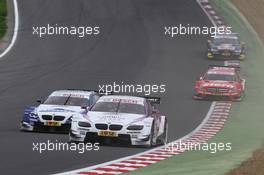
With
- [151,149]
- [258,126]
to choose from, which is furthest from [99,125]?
[258,126]

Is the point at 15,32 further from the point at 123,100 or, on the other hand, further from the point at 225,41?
the point at 123,100

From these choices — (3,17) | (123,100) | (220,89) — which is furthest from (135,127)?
(3,17)

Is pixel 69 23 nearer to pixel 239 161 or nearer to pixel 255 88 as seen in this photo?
pixel 255 88

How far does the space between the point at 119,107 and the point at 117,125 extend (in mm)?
1508

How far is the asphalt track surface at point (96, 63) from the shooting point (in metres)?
22.3

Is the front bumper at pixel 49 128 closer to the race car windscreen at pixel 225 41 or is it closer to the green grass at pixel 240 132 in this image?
the green grass at pixel 240 132

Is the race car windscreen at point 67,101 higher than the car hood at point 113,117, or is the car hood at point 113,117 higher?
the race car windscreen at point 67,101

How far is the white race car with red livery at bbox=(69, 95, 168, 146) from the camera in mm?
22984

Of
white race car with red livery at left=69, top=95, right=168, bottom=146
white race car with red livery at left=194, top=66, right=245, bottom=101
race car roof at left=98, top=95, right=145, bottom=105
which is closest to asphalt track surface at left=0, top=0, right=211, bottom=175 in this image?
white race car with red livery at left=69, top=95, right=168, bottom=146

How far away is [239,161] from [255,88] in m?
20.7

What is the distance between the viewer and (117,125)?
2303cm

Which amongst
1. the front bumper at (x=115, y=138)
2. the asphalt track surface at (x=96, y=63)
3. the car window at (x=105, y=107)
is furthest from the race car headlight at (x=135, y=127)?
the car window at (x=105, y=107)

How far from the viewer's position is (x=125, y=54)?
4822cm

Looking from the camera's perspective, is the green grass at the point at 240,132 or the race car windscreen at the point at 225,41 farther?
the race car windscreen at the point at 225,41
